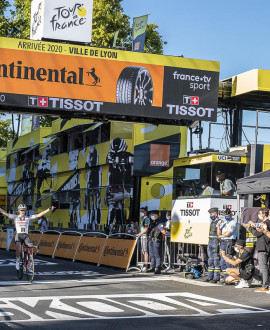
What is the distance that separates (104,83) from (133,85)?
0.89 meters

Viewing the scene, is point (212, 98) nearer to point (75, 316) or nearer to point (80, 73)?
point (80, 73)

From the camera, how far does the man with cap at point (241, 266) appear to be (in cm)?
1706

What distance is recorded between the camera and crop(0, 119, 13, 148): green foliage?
5483cm

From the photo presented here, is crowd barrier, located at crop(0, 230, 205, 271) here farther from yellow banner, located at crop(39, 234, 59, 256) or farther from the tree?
the tree

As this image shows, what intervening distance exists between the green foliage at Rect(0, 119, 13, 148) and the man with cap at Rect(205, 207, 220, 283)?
3699 cm

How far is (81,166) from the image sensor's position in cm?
3888

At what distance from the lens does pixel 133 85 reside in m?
21.3

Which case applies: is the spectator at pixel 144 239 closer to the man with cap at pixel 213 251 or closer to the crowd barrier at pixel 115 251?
the crowd barrier at pixel 115 251

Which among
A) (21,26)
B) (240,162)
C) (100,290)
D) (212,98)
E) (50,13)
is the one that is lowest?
(100,290)

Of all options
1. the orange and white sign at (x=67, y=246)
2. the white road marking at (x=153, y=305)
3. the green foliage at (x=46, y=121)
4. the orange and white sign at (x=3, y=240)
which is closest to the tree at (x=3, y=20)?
the green foliage at (x=46, y=121)

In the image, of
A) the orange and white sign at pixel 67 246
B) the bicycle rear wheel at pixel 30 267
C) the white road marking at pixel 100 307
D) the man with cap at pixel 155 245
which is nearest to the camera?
the white road marking at pixel 100 307

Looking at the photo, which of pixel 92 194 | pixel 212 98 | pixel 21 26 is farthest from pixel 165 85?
pixel 21 26

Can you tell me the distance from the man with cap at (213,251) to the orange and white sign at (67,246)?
30.2ft

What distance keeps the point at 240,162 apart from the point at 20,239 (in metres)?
6.79
